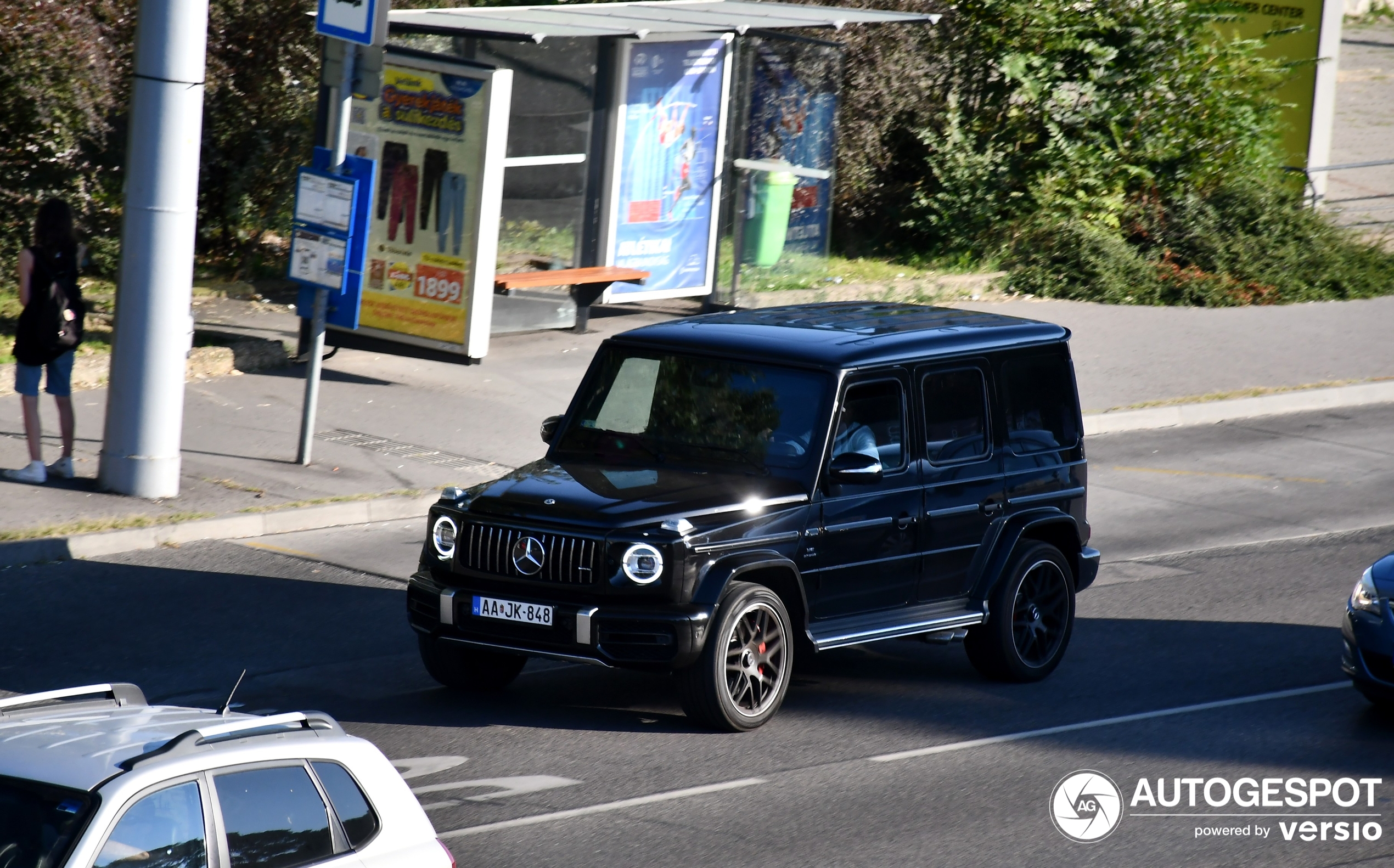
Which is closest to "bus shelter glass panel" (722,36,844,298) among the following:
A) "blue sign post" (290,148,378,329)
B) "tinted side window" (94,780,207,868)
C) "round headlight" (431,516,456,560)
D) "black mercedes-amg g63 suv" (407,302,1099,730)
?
"blue sign post" (290,148,378,329)

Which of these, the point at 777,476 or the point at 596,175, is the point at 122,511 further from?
the point at 596,175

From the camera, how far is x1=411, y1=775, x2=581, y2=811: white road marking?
698cm

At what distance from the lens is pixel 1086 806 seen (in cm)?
732

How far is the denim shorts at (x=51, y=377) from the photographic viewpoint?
11406 mm

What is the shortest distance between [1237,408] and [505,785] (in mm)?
12413

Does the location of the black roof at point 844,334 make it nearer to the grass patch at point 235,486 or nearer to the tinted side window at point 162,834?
the grass patch at point 235,486

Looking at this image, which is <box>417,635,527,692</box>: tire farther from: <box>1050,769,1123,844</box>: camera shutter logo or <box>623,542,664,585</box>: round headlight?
<box>1050,769,1123,844</box>: camera shutter logo

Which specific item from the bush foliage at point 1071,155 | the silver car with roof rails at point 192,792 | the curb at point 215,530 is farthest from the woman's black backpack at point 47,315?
the bush foliage at point 1071,155

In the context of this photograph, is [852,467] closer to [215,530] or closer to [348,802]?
[348,802]

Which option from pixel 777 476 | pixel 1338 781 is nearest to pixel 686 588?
pixel 777 476

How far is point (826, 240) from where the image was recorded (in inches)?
798

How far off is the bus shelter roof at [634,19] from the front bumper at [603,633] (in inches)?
325

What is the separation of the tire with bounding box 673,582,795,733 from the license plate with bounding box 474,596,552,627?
0.66m

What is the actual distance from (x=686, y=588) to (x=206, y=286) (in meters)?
11.1
